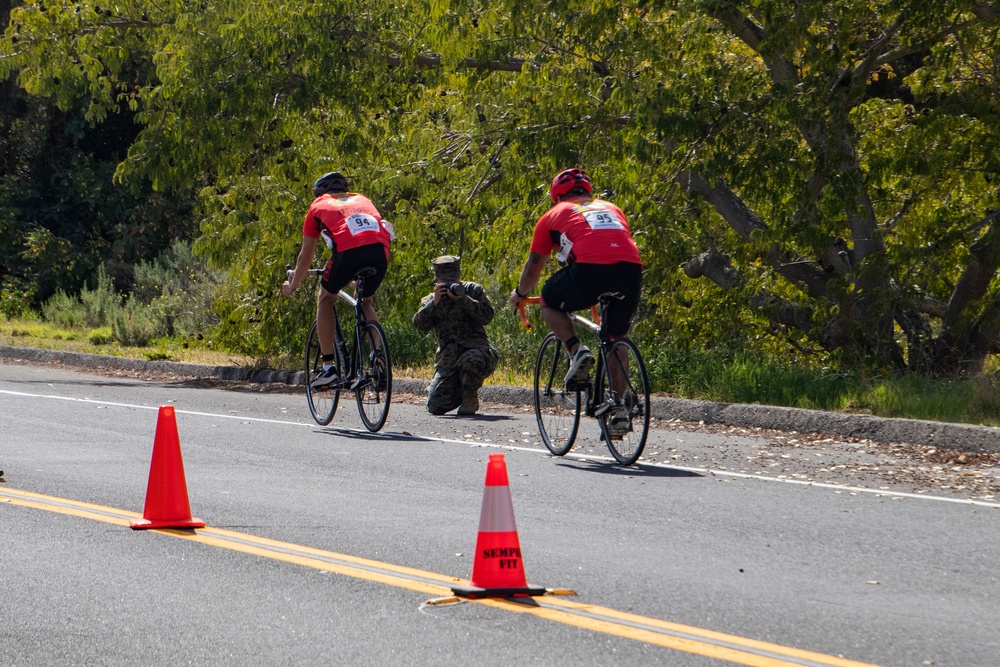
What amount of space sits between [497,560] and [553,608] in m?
0.31

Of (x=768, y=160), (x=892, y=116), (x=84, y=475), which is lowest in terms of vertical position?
(x=84, y=475)

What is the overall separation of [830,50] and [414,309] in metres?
6.43

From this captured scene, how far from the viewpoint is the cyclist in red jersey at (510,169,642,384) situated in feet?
33.0

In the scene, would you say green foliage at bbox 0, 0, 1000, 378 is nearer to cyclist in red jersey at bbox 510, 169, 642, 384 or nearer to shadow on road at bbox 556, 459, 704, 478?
cyclist in red jersey at bbox 510, 169, 642, 384

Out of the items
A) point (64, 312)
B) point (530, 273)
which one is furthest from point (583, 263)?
point (64, 312)

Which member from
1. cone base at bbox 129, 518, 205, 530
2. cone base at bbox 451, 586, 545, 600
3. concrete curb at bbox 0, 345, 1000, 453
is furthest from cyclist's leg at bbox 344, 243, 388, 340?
Answer: cone base at bbox 451, 586, 545, 600

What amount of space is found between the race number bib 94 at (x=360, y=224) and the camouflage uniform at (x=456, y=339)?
157cm

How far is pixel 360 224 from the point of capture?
11906mm

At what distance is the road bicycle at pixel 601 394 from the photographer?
9.95m

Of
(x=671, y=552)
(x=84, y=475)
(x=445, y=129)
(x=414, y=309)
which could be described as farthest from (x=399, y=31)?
(x=671, y=552)

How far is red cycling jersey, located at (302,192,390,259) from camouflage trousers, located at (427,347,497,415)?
5.51ft

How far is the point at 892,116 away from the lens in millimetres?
15602

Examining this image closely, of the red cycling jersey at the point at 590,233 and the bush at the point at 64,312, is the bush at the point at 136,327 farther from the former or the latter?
the red cycling jersey at the point at 590,233

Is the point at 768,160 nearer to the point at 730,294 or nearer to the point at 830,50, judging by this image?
the point at 830,50
